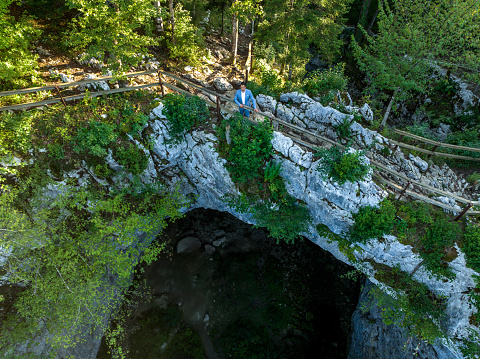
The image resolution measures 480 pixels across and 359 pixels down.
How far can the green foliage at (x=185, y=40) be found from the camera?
13.6 m

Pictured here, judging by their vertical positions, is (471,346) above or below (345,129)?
below

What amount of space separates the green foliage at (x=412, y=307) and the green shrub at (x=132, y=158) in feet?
45.5

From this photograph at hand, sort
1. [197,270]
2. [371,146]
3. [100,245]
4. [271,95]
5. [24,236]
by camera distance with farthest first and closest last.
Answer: [197,270]
[271,95]
[371,146]
[100,245]
[24,236]

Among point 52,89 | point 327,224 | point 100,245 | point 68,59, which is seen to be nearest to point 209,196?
point 100,245

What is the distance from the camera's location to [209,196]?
14461 millimetres

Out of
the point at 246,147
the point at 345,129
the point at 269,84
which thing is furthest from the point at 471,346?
the point at 269,84

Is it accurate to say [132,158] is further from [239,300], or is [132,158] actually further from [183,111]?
[239,300]

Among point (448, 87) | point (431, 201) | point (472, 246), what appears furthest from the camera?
point (448, 87)

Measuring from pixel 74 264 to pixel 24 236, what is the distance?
242 cm

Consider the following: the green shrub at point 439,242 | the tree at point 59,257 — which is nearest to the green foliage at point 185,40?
the tree at point 59,257

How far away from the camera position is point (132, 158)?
11.9 m

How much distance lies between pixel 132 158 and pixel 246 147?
6253 millimetres

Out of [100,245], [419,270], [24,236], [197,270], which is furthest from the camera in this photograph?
[197,270]

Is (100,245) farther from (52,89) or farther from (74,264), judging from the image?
(52,89)
